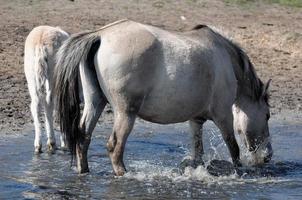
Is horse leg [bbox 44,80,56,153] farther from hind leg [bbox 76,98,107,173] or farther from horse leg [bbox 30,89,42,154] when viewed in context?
hind leg [bbox 76,98,107,173]

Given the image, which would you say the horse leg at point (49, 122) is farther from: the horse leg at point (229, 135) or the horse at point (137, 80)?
the horse leg at point (229, 135)

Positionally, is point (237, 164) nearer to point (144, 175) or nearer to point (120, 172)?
point (144, 175)

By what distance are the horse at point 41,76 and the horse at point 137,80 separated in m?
1.31

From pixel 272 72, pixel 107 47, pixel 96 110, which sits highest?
pixel 107 47

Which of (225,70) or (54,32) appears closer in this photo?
(225,70)

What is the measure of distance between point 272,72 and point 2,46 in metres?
4.60

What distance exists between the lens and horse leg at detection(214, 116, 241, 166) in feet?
30.4

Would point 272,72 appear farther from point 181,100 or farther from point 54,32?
point 181,100

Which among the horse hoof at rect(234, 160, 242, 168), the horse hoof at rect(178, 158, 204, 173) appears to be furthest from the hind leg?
the horse hoof at rect(234, 160, 242, 168)

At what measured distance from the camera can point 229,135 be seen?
9359 millimetres

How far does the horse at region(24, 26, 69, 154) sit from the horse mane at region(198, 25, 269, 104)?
6.04 ft

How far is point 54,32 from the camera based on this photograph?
1049 centimetres

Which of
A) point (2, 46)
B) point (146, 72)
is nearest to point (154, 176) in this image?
point (146, 72)

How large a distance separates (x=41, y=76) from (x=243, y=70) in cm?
229
